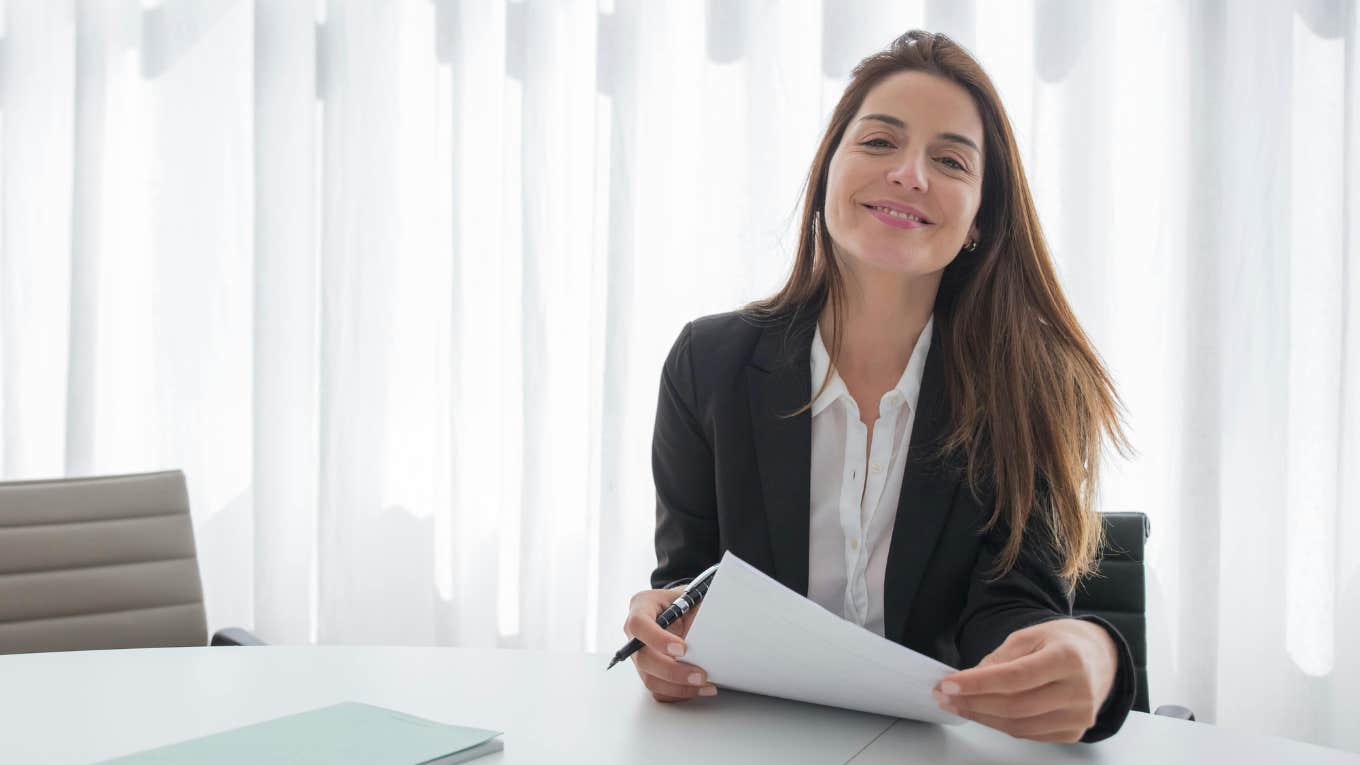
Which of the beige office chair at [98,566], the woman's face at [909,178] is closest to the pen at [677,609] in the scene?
the woman's face at [909,178]

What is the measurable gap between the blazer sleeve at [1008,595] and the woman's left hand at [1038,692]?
26cm

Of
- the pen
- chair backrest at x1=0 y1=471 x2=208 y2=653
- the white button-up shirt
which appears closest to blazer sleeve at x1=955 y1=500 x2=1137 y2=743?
the white button-up shirt

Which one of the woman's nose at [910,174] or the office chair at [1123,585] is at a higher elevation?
the woman's nose at [910,174]

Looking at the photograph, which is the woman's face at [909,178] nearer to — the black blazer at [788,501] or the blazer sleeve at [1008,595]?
the black blazer at [788,501]

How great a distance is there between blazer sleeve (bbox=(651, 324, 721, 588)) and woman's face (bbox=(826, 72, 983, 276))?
1.06ft

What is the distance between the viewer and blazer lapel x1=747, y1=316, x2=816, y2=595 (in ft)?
4.58

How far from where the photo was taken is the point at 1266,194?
252 centimetres

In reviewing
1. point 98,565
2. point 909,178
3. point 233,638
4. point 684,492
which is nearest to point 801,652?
point 684,492

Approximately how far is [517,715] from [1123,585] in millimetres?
1024

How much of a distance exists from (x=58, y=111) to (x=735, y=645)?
284 cm

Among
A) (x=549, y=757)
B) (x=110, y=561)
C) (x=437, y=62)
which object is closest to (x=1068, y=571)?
(x=549, y=757)

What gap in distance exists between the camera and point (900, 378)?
150 cm

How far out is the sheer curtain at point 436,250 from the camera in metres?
2.67

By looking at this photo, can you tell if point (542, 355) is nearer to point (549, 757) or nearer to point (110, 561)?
point (110, 561)
